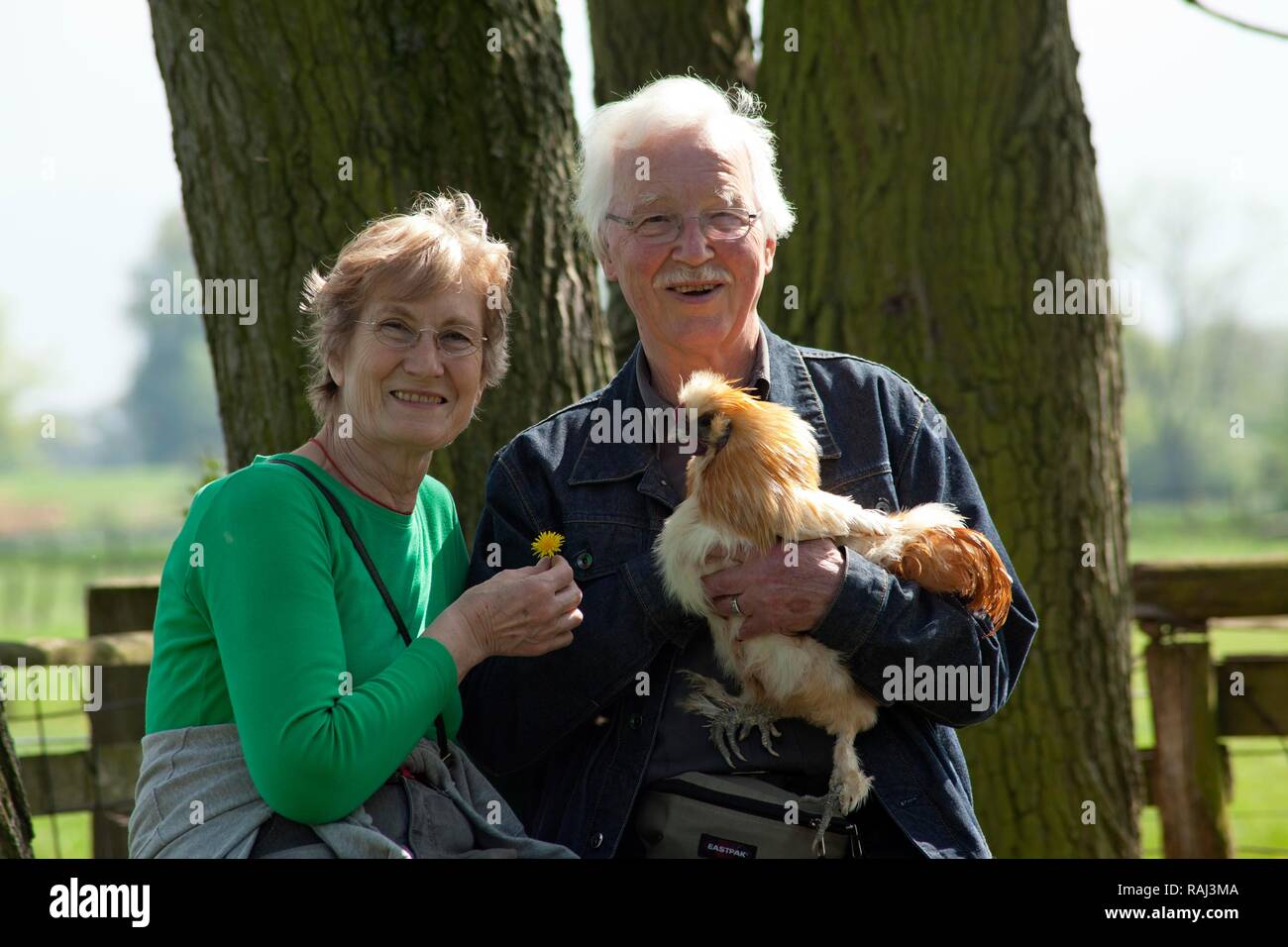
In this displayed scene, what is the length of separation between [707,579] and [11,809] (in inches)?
84.9

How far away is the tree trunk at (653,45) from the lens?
21.4 feet

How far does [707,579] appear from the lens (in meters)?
2.96

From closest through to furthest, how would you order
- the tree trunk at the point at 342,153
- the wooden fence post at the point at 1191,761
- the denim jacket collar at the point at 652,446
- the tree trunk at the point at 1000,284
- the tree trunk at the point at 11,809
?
the denim jacket collar at the point at 652,446 < the tree trunk at the point at 11,809 < the tree trunk at the point at 342,153 < the tree trunk at the point at 1000,284 < the wooden fence post at the point at 1191,761

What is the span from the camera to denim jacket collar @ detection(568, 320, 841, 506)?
3270mm

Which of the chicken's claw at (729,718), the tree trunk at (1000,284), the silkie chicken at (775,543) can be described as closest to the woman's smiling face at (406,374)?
the silkie chicken at (775,543)

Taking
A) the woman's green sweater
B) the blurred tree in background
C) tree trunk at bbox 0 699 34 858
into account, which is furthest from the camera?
the blurred tree in background

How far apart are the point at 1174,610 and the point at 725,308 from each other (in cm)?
388

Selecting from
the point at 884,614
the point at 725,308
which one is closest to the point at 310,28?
the point at 725,308

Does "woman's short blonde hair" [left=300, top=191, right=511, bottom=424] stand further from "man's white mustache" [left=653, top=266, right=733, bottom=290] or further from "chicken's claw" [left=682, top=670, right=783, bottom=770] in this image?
"chicken's claw" [left=682, top=670, right=783, bottom=770]

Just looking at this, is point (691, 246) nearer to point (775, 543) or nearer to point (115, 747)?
point (775, 543)

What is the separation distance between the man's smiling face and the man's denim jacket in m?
0.23

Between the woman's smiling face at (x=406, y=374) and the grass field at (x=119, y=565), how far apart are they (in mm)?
2222

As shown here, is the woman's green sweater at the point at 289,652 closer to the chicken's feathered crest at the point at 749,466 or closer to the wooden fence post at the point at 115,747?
the chicken's feathered crest at the point at 749,466

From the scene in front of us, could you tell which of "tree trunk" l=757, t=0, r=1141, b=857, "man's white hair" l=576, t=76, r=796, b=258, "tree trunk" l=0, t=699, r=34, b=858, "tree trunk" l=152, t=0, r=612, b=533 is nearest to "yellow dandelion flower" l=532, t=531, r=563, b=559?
"man's white hair" l=576, t=76, r=796, b=258
